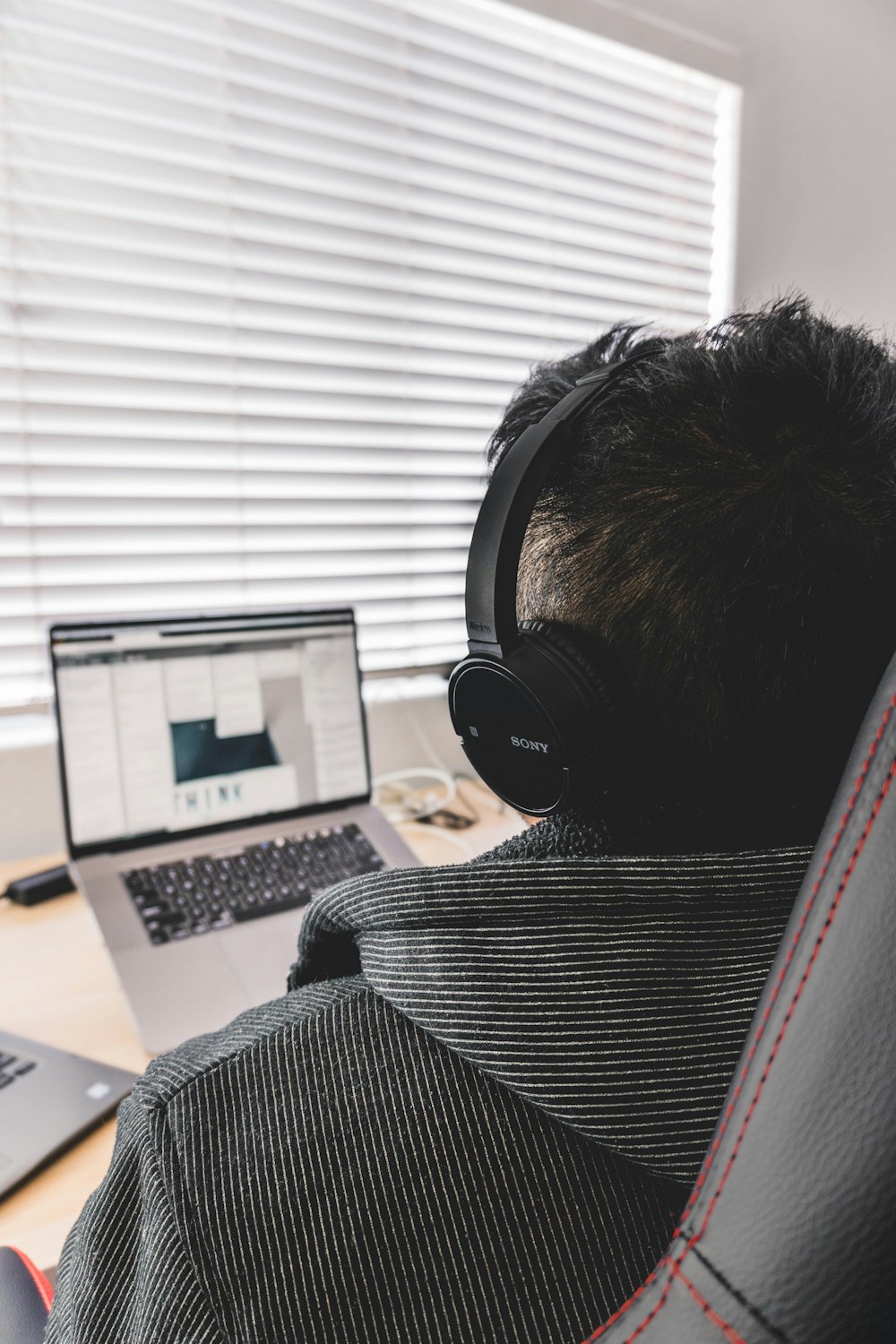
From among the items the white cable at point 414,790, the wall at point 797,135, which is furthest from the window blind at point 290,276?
the white cable at point 414,790

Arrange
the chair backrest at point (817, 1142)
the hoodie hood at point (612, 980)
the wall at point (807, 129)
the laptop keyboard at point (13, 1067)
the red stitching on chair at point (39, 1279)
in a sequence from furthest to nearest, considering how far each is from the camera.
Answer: the wall at point (807, 129) < the laptop keyboard at point (13, 1067) < the red stitching on chair at point (39, 1279) < the hoodie hood at point (612, 980) < the chair backrest at point (817, 1142)

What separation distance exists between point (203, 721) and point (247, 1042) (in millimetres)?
663

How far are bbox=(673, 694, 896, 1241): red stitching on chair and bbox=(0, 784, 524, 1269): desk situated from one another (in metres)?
0.58

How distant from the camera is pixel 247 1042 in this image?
42 centimetres

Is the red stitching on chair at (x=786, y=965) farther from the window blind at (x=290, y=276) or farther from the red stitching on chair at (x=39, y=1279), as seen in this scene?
the window blind at (x=290, y=276)

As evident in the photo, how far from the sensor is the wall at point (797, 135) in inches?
59.9

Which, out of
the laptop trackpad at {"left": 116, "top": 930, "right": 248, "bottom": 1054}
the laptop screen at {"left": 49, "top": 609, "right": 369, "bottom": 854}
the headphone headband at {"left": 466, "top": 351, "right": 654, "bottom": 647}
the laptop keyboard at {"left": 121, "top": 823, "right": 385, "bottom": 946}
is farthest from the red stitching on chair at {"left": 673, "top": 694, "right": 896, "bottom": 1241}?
the laptop screen at {"left": 49, "top": 609, "right": 369, "bottom": 854}

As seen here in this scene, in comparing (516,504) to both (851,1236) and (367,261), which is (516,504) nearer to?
(851,1236)

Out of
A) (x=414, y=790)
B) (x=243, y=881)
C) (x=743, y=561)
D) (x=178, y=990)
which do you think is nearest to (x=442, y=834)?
→ (x=414, y=790)

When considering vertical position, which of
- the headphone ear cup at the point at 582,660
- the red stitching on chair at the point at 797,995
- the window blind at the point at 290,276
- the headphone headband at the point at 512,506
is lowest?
the red stitching on chair at the point at 797,995

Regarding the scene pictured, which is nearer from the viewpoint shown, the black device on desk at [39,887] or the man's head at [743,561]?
the man's head at [743,561]

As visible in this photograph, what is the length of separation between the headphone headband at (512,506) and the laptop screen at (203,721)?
0.67 meters

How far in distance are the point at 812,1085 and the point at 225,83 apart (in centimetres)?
151

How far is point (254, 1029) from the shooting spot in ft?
1.41
